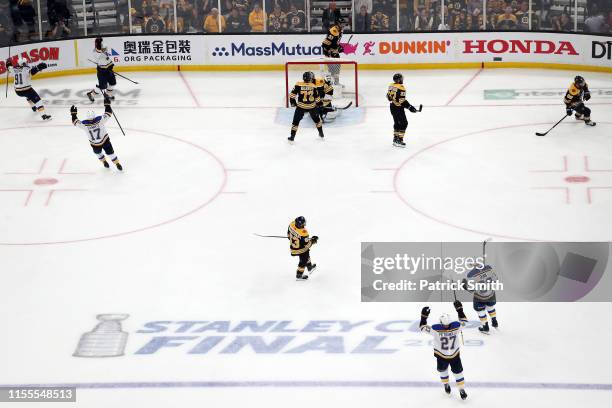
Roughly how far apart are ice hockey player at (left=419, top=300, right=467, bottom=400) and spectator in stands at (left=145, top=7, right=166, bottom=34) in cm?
Answer: 1325

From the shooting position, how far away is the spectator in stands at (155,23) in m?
20.9

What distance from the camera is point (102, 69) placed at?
19156 millimetres

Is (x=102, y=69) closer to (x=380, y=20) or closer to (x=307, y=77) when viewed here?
(x=307, y=77)

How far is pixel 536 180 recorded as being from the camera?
14.6 m

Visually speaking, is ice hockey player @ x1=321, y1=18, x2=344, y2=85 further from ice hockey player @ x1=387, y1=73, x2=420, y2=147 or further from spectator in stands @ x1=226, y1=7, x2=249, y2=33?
ice hockey player @ x1=387, y1=73, x2=420, y2=147

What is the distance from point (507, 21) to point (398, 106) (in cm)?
583

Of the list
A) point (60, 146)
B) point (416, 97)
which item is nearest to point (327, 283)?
point (60, 146)

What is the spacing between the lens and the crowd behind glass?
66.4 ft

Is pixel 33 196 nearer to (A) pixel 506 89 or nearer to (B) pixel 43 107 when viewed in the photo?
(B) pixel 43 107

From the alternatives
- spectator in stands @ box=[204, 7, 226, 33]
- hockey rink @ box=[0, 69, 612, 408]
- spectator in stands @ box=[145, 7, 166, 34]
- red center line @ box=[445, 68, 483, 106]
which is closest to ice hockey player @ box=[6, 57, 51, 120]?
hockey rink @ box=[0, 69, 612, 408]

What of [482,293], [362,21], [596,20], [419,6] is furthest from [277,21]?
[482,293]

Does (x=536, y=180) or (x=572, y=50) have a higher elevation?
(x=572, y=50)

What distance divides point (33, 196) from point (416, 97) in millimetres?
7673

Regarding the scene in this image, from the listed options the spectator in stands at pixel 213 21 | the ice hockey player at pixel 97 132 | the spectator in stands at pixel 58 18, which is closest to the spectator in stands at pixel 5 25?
the spectator in stands at pixel 58 18
